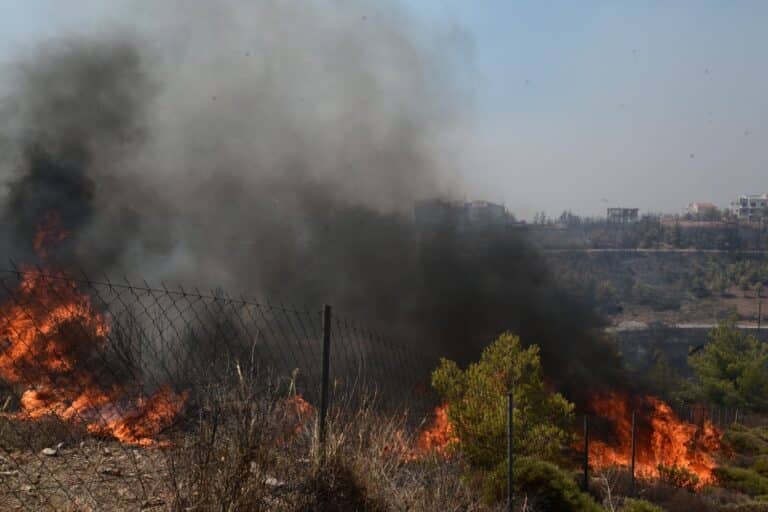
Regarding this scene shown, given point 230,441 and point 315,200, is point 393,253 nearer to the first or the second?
point 315,200

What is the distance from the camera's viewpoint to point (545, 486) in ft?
30.6

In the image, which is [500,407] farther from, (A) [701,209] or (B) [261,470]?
(A) [701,209]

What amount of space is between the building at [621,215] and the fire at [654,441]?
81.3 m

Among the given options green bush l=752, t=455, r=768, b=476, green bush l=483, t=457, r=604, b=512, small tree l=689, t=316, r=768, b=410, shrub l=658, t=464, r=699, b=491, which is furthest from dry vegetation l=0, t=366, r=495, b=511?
small tree l=689, t=316, r=768, b=410

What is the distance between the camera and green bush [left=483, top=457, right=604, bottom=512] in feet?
29.9

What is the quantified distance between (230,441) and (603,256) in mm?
72027

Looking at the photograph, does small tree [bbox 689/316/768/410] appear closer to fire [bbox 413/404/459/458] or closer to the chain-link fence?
fire [bbox 413/404/459/458]

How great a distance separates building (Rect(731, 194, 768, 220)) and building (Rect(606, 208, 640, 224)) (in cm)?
2361

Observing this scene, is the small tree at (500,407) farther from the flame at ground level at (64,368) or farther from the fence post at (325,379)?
the fence post at (325,379)

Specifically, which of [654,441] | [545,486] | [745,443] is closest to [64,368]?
[545,486]

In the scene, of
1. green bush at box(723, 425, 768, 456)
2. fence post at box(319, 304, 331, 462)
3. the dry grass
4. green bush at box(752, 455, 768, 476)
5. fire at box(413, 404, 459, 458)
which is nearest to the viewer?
the dry grass

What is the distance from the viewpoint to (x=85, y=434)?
8664 mm

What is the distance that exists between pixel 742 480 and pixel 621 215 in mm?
90969

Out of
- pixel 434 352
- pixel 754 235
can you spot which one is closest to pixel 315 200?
pixel 434 352
